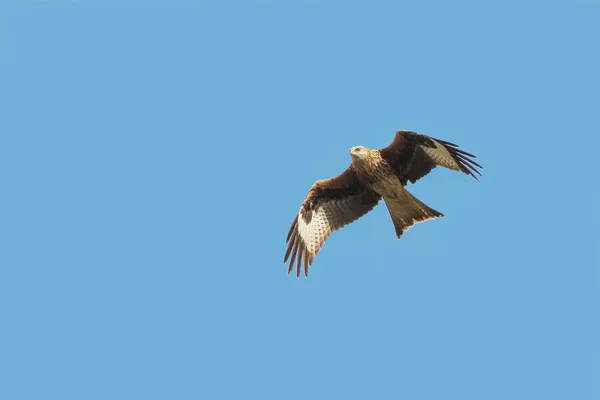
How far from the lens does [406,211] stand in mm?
18422

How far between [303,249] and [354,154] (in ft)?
6.70

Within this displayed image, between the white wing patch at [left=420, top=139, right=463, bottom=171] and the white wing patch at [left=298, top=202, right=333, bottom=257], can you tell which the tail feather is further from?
the white wing patch at [left=298, top=202, right=333, bottom=257]

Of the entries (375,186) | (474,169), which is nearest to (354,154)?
(375,186)

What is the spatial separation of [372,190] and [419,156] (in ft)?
3.74

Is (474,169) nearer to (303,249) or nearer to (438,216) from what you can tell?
(438,216)

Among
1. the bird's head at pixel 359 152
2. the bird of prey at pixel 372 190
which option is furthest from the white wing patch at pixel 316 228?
the bird's head at pixel 359 152

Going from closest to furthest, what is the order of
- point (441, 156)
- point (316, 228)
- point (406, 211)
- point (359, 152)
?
point (441, 156) < point (359, 152) < point (406, 211) < point (316, 228)

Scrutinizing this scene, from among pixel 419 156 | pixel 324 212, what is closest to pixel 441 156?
pixel 419 156

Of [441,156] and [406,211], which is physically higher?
[441,156]

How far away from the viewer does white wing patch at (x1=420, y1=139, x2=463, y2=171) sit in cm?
1772

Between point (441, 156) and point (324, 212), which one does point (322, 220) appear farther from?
point (441, 156)

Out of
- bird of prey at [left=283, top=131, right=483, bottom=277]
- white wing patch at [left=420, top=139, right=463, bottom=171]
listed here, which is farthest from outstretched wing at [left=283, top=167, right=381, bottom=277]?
white wing patch at [left=420, top=139, right=463, bottom=171]

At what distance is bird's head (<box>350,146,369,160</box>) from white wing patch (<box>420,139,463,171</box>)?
96cm

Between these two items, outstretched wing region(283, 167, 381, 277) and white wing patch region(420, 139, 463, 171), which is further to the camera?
outstretched wing region(283, 167, 381, 277)
